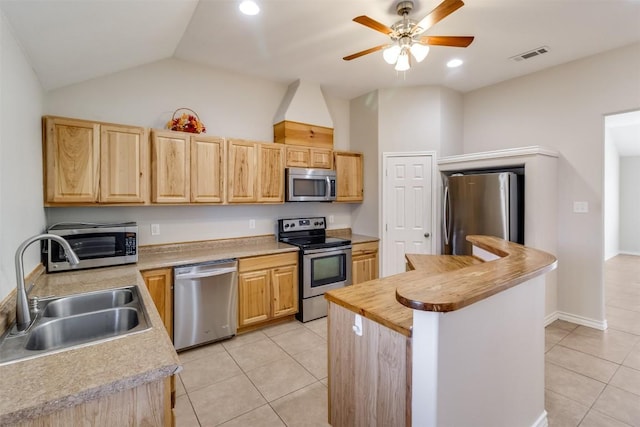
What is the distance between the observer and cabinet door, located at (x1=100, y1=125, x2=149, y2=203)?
274 centimetres

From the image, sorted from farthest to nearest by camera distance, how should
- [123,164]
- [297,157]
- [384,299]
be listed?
[297,157] → [123,164] → [384,299]

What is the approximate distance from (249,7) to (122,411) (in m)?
2.72

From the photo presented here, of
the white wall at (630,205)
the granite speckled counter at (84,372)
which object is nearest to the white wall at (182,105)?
the granite speckled counter at (84,372)

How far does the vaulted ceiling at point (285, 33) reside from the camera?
200cm

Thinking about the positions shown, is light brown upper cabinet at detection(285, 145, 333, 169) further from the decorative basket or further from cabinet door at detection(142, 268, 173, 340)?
cabinet door at detection(142, 268, 173, 340)

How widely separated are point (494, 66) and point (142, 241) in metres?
4.48

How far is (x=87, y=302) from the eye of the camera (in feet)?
6.45

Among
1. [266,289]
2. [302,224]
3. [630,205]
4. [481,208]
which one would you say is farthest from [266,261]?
[630,205]

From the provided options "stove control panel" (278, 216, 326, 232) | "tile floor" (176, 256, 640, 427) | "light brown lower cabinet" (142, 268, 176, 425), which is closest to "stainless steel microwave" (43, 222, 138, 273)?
"light brown lower cabinet" (142, 268, 176, 425)

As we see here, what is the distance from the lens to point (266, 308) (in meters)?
3.49

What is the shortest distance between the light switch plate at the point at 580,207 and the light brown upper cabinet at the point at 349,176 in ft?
8.51

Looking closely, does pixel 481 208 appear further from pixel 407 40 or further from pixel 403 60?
pixel 407 40

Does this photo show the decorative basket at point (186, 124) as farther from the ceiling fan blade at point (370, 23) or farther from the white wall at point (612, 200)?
the white wall at point (612, 200)

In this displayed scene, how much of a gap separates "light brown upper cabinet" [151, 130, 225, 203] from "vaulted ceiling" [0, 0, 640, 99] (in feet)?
2.78
